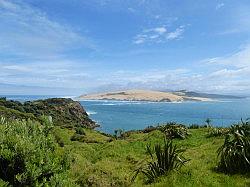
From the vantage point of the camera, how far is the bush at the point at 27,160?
10391 mm

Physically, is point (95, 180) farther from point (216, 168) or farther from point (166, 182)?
point (216, 168)

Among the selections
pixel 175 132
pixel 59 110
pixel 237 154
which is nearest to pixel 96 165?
pixel 237 154

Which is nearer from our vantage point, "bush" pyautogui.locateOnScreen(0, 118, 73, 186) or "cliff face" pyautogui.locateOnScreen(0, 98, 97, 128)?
"bush" pyautogui.locateOnScreen(0, 118, 73, 186)

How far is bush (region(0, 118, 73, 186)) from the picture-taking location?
34.1 feet

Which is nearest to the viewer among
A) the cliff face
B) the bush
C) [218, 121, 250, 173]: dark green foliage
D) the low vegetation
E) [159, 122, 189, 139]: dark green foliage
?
the bush

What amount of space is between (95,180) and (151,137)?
19.8 m

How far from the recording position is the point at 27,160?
10508 millimetres

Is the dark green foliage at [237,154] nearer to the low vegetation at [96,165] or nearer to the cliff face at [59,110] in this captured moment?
the low vegetation at [96,165]

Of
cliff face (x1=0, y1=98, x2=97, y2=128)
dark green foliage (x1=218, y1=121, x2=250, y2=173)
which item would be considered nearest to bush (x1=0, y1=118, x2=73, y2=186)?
dark green foliage (x1=218, y1=121, x2=250, y2=173)

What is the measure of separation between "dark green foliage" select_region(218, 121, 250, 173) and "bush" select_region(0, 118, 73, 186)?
8.29 meters

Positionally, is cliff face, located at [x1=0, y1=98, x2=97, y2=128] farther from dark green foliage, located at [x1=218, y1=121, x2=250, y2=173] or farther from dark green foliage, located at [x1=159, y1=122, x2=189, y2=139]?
dark green foliage, located at [x1=218, y1=121, x2=250, y2=173]

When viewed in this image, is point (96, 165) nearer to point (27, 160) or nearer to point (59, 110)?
point (27, 160)

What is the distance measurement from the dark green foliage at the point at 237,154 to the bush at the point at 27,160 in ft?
27.2

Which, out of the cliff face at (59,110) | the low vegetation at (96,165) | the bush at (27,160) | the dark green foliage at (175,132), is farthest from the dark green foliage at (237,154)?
the cliff face at (59,110)
